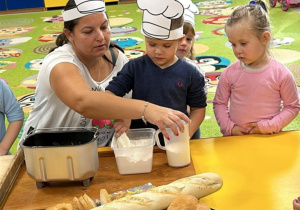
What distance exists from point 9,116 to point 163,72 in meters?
0.87

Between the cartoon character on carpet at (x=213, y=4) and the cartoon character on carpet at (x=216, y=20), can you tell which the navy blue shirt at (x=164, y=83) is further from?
the cartoon character on carpet at (x=213, y=4)

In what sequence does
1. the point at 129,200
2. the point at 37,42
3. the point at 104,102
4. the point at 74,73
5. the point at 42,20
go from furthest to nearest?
the point at 42,20 → the point at 37,42 → the point at 74,73 → the point at 104,102 → the point at 129,200

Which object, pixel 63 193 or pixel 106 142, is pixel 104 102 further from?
pixel 106 142

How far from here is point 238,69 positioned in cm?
179

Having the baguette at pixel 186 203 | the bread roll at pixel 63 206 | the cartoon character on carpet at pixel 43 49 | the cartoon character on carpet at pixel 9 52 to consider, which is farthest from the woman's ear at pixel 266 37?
the cartoon character on carpet at pixel 9 52

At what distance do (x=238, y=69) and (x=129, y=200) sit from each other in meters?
0.81

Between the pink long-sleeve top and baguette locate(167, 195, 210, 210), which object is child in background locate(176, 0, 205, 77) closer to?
the pink long-sleeve top

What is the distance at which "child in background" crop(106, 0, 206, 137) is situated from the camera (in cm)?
155

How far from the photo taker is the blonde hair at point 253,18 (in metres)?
1.73

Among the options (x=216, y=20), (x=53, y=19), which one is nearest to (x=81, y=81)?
(x=216, y=20)

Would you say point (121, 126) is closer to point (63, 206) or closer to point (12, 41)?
point (63, 206)

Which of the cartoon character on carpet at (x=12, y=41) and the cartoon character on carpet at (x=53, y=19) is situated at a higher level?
the cartoon character on carpet at (x=12, y=41)

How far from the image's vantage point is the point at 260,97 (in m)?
1.77

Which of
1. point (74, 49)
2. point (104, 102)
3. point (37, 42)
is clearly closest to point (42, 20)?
point (37, 42)
